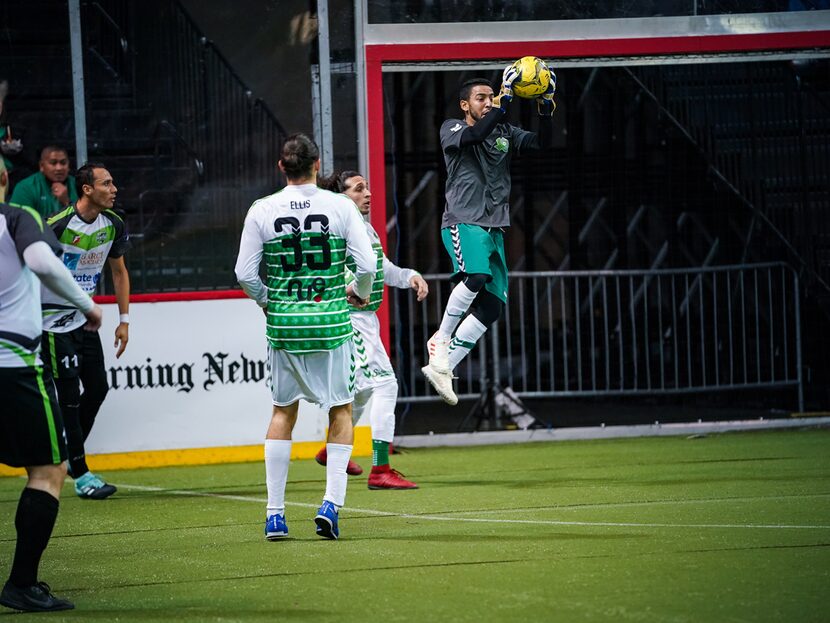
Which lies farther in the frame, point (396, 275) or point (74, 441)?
point (74, 441)

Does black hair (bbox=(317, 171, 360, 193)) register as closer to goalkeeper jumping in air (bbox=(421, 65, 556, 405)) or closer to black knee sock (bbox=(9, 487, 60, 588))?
goalkeeper jumping in air (bbox=(421, 65, 556, 405))

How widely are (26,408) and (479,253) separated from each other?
458 centimetres

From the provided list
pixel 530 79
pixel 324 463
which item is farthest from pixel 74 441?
pixel 530 79

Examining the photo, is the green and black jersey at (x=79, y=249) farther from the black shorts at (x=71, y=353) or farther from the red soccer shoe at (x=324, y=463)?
the red soccer shoe at (x=324, y=463)

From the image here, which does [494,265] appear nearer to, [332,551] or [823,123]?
[332,551]

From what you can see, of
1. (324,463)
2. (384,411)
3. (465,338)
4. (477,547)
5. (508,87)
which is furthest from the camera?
(324,463)

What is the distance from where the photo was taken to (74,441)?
941cm

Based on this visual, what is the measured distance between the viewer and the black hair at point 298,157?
21.5ft

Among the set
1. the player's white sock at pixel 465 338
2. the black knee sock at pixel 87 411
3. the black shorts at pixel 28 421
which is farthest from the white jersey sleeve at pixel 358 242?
the black knee sock at pixel 87 411

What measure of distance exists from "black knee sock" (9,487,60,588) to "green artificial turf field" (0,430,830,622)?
17 centimetres

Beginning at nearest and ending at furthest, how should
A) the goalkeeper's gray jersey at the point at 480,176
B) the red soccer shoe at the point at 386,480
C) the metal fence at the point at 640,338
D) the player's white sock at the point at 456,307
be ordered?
1. the red soccer shoe at the point at 386,480
2. the player's white sock at the point at 456,307
3. the goalkeeper's gray jersey at the point at 480,176
4. the metal fence at the point at 640,338

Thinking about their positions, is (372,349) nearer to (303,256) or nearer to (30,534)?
(303,256)

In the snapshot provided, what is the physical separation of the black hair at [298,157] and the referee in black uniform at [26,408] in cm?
173

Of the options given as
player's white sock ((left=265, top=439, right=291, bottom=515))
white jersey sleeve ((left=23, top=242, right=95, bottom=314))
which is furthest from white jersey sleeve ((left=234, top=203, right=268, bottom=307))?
white jersey sleeve ((left=23, top=242, right=95, bottom=314))
